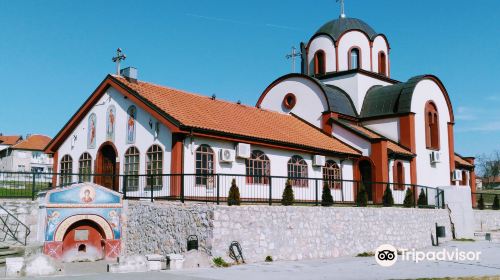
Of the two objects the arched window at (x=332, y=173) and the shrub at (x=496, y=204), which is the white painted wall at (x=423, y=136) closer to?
the shrub at (x=496, y=204)

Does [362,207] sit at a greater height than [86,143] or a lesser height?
lesser

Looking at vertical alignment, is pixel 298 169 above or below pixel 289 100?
below

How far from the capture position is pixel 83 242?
48.3 feet

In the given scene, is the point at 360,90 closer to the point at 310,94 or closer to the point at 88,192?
the point at 310,94

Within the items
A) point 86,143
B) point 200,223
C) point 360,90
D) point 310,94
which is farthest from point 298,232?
point 360,90

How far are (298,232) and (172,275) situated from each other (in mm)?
4887

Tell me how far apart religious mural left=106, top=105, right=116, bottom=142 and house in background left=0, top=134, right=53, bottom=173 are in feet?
152

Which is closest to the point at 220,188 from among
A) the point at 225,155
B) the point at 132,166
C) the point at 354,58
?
the point at 225,155

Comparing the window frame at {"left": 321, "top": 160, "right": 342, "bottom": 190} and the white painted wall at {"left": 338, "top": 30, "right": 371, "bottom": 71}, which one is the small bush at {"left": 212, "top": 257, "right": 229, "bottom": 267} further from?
the white painted wall at {"left": 338, "top": 30, "right": 371, "bottom": 71}

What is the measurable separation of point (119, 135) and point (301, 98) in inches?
433

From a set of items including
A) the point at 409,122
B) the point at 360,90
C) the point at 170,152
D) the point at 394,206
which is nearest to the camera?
the point at 170,152

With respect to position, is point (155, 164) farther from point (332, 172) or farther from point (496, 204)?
point (496, 204)

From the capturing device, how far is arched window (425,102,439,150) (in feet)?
90.5

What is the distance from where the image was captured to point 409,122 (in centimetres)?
2589
